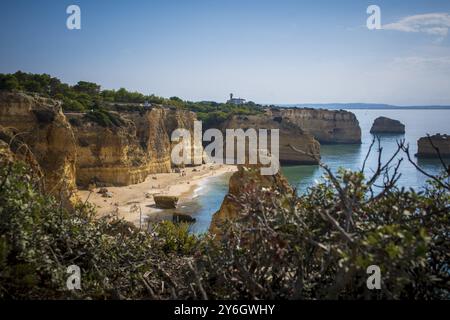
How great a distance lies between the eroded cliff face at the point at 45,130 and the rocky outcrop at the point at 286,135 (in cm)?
4529

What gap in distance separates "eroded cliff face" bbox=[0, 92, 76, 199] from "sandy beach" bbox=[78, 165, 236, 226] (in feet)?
11.1

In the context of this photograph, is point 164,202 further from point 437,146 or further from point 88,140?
point 437,146

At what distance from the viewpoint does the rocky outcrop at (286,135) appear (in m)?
69.7

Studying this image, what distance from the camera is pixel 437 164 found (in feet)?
211

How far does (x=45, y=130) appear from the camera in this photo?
25750 mm

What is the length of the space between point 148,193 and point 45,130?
17161mm

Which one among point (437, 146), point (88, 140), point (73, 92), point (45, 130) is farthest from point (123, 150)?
point (437, 146)

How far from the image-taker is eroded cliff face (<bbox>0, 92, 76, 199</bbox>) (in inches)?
992

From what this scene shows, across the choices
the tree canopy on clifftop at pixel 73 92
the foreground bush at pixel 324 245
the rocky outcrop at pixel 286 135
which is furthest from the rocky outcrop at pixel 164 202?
the rocky outcrop at pixel 286 135

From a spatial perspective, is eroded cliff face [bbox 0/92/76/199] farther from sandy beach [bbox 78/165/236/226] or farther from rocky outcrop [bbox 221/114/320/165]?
rocky outcrop [bbox 221/114/320/165]

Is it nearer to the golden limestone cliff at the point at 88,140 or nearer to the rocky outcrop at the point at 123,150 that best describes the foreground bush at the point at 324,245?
the golden limestone cliff at the point at 88,140

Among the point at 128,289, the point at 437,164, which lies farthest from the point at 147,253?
the point at 437,164
